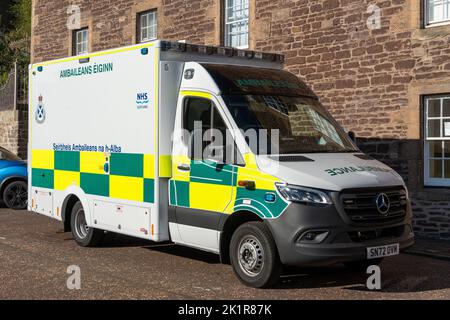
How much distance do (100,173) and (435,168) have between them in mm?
6093

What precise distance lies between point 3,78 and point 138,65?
20260 mm

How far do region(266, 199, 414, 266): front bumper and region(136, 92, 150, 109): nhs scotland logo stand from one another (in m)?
2.44

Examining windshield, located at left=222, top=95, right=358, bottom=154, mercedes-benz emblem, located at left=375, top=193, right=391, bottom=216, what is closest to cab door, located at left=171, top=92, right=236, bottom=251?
windshield, located at left=222, top=95, right=358, bottom=154

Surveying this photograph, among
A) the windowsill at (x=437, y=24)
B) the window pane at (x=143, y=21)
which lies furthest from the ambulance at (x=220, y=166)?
the window pane at (x=143, y=21)

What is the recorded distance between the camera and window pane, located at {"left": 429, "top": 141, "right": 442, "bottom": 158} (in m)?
11.5

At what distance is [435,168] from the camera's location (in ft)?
37.9

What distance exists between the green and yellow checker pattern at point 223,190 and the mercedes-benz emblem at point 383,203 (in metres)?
1.02

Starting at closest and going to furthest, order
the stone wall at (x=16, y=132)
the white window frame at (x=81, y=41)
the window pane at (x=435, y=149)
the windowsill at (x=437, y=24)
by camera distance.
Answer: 1. the windowsill at (x=437, y=24)
2. the window pane at (x=435, y=149)
3. the white window frame at (x=81, y=41)
4. the stone wall at (x=16, y=132)

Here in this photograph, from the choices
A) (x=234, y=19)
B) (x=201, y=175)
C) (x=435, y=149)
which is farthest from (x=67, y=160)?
(x=234, y=19)

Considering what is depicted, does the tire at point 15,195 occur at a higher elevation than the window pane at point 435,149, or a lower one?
lower

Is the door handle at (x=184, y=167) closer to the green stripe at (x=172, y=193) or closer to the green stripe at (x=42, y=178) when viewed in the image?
the green stripe at (x=172, y=193)

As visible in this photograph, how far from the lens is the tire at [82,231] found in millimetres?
9336
